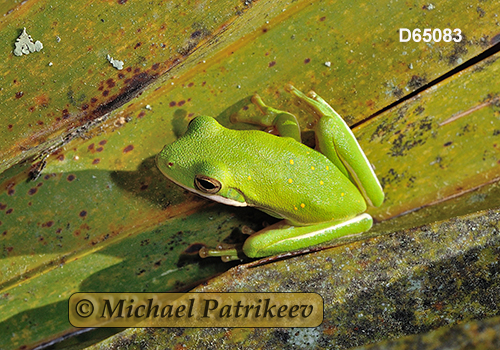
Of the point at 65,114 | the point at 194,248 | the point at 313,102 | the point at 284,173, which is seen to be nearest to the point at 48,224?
the point at 65,114

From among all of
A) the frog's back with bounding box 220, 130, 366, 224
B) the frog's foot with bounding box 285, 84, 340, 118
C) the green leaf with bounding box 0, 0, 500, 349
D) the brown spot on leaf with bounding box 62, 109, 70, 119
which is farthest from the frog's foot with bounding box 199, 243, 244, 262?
the brown spot on leaf with bounding box 62, 109, 70, 119

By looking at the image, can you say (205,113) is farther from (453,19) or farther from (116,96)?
(453,19)

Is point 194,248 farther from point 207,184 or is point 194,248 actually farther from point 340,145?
point 340,145

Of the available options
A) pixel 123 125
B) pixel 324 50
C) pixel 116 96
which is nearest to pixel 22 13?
pixel 116 96

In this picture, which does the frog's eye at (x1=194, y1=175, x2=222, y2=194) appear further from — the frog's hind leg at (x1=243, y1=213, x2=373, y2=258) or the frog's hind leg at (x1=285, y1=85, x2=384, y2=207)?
the frog's hind leg at (x1=285, y1=85, x2=384, y2=207)

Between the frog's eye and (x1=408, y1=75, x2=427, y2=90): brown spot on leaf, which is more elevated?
the frog's eye

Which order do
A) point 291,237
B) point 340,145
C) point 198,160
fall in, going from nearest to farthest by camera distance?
point 198,160 < point 340,145 < point 291,237

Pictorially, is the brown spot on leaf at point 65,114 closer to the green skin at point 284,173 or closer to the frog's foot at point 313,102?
the green skin at point 284,173
